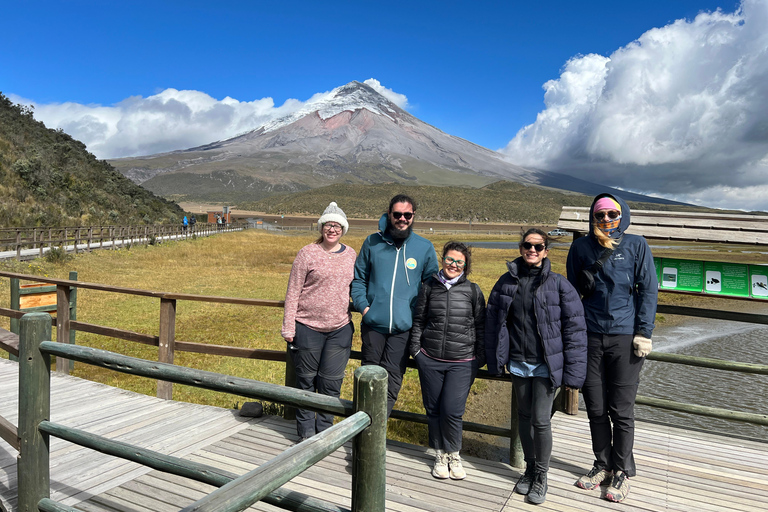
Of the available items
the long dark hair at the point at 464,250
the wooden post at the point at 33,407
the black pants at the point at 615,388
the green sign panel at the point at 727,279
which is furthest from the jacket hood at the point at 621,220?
the wooden post at the point at 33,407

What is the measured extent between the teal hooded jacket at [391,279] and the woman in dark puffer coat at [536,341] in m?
0.55

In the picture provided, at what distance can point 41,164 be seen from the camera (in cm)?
2983

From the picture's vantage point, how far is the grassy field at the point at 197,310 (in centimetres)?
782

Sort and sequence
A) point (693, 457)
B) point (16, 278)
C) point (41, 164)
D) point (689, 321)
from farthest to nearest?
1. point (41, 164)
2. point (689, 321)
3. point (16, 278)
4. point (693, 457)

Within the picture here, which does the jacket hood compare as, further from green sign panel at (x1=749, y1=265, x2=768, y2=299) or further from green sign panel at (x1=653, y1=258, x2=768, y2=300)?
green sign panel at (x1=749, y1=265, x2=768, y2=299)

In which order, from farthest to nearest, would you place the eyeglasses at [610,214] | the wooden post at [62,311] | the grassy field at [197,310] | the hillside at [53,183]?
the hillside at [53,183] < the grassy field at [197,310] < the wooden post at [62,311] < the eyeglasses at [610,214]

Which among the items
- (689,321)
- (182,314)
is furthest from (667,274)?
(689,321)

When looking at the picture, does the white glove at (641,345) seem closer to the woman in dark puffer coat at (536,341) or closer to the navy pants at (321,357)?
the woman in dark puffer coat at (536,341)

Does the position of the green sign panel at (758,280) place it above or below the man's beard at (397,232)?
below

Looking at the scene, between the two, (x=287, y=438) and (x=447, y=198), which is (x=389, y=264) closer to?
(x=287, y=438)

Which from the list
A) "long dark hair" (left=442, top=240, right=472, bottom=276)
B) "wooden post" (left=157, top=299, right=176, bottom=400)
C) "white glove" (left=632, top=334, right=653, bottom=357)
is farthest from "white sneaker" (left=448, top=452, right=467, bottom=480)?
"wooden post" (left=157, top=299, right=176, bottom=400)

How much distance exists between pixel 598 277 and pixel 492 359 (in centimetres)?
87

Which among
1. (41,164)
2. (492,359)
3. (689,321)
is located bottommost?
(689,321)

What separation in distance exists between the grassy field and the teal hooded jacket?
214 cm
